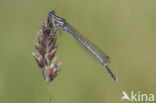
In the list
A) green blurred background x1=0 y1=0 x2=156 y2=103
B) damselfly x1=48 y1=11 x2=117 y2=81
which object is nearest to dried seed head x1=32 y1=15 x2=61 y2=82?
damselfly x1=48 y1=11 x2=117 y2=81

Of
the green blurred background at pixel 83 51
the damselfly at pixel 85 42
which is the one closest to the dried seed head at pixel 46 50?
the damselfly at pixel 85 42

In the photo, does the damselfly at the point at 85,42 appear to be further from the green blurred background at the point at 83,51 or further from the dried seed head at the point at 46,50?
the dried seed head at the point at 46,50

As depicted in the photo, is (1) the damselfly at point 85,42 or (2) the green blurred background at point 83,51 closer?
(1) the damselfly at point 85,42

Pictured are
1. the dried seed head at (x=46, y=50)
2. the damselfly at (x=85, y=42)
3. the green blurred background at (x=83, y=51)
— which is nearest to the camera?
the dried seed head at (x=46, y=50)

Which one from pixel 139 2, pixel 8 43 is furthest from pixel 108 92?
pixel 139 2

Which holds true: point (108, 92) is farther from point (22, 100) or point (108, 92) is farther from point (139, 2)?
point (139, 2)

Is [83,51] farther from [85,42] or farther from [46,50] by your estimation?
[46,50]

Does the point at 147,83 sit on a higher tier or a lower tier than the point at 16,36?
lower

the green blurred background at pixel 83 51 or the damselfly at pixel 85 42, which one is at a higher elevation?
the damselfly at pixel 85 42
